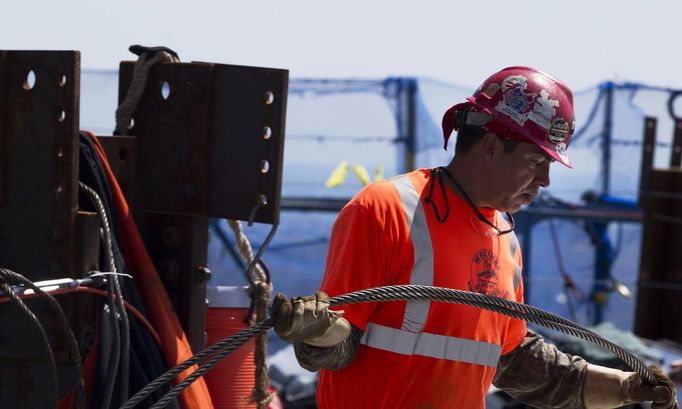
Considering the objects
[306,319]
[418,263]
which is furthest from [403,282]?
[306,319]

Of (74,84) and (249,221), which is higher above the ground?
(74,84)

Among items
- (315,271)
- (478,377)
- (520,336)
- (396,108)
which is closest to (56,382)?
(478,377)

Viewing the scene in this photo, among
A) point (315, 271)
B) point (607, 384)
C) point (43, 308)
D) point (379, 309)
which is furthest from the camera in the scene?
point (315, 271)

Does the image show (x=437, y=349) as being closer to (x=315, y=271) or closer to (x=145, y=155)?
(x=145, y=155)

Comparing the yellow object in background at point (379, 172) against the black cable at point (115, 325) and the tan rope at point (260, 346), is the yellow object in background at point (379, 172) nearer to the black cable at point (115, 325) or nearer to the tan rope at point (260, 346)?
the tan rope at point (260, 346)

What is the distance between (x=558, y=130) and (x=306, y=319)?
112 cm

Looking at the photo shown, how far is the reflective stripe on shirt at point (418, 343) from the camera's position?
3256mm

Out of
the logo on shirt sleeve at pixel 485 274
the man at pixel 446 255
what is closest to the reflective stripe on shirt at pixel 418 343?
the man at pixel 446 255

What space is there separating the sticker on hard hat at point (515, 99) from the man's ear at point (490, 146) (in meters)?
0.08

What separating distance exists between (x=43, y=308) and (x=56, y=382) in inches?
13.7

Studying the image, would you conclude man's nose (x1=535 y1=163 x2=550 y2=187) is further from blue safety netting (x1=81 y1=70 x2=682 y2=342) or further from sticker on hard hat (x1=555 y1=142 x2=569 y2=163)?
blue safety netting (x1=81 y1=70 x2=682 y2=342)

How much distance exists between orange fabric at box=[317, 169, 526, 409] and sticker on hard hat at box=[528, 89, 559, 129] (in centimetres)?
31

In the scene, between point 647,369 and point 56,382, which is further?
point 647,369

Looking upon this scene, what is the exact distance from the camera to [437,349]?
3295 mm
